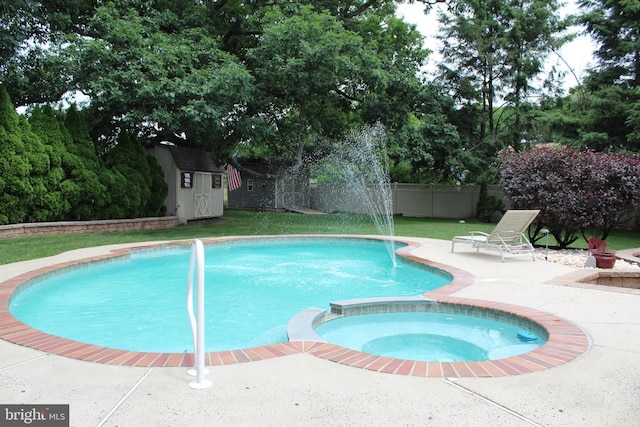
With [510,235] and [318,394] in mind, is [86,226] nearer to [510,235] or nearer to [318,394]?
[510,235]

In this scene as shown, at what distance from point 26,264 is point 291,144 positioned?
13708 mm

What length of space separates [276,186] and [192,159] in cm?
835

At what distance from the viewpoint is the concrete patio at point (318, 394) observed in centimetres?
260

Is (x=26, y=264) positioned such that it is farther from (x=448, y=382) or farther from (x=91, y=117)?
(x=91, y=117)

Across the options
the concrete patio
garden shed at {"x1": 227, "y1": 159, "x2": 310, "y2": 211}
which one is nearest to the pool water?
the concrete patio

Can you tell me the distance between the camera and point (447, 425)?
8.28 ft

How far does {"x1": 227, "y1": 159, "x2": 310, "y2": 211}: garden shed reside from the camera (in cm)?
2636

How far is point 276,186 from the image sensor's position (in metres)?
26.4

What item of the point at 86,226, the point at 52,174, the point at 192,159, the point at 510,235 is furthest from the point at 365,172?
the point at 52,174

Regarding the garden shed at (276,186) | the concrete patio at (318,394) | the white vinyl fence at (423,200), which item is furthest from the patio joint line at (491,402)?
the garden shed at (276,186)

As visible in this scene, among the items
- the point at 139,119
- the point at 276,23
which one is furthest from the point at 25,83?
the point at 276,23

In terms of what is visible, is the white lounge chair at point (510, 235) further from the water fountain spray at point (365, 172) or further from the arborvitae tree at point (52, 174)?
the arborvitae tree at point (52, 174)

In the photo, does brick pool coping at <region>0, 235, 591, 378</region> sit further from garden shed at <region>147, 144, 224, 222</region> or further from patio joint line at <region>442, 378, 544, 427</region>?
garden shed at <region>147, 144, 224, 222</region>

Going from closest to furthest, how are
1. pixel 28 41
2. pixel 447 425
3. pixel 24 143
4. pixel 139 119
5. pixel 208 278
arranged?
pixel 447 425 → pixel 208 278 → pixel 24 143 → pixel 139 119 → pixel 28 41
